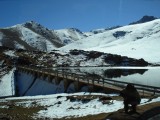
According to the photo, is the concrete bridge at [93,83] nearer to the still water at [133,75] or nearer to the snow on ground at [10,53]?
the still water at [133,75]

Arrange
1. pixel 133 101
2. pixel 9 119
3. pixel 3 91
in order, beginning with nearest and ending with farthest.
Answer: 1. pixel 133 101
2. pixel 9 119
3. pixel 3 91

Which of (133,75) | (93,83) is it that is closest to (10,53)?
(133,75)

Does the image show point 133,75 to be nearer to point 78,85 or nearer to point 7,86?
point 7,86

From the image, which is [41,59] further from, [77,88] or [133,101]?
[133,101]

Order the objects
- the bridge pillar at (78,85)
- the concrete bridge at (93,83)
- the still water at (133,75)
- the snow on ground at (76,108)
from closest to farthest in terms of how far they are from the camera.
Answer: the snow on ground at (76,108) → the concrete bridge at (93,83) → the bridge pillar at (78,85) → the still water at (133,75)

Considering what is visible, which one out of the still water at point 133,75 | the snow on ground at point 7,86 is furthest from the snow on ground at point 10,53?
the snow on ground at point 7,86

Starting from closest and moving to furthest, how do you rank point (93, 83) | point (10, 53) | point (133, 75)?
point (93, 83), point (133, 75), point (10, 53)

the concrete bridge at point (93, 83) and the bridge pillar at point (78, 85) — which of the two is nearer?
the concrete bridge at point (93, 83)

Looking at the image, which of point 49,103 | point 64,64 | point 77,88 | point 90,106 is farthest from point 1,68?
point 90,106

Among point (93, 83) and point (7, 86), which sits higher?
point (93, 83)

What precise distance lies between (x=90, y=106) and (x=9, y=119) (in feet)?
24.0

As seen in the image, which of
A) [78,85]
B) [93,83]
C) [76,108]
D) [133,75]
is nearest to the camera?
[76,108]

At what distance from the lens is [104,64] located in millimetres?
155125

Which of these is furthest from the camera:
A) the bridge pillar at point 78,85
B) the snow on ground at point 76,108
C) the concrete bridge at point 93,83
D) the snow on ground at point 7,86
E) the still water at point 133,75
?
the snow on ground at point 7,86
